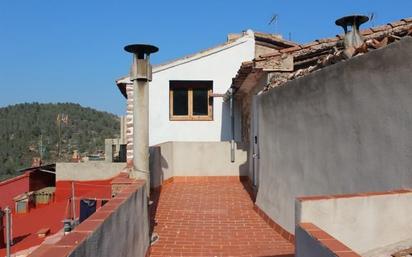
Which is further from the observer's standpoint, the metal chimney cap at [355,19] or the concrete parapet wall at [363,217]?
the metal chimney cap at [355,19]

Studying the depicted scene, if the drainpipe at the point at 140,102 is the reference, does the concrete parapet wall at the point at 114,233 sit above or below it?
below

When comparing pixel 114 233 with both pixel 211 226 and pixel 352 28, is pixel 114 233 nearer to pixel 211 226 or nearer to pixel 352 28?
pixel 211 226

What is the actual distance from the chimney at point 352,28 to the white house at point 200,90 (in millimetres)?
8514

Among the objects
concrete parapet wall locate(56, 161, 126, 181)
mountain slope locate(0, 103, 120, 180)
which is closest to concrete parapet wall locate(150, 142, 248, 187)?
concrete parapet wall locate(56, 161, 126, 181)

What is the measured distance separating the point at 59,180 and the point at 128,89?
6384mm

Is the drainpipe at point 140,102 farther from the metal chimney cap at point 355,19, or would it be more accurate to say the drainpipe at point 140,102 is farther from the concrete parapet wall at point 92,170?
the concrete parapet wall at point 92,170

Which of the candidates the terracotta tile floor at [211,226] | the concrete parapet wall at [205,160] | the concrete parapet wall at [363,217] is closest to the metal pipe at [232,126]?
the concrete parapet wall at [205,160]

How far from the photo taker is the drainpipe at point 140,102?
6.95 meters

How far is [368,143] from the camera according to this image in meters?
4.64

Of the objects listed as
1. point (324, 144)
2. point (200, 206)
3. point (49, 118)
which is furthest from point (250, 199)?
point (49, 118)

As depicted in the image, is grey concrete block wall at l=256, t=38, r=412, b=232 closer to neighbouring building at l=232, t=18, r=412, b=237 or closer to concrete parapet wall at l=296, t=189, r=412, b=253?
neighbouring building at l=232, t=18, r=412, b=237

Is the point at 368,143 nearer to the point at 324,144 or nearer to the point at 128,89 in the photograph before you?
the point at 324,144

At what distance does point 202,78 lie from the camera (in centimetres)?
1589

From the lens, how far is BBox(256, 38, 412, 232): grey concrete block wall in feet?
13.6
